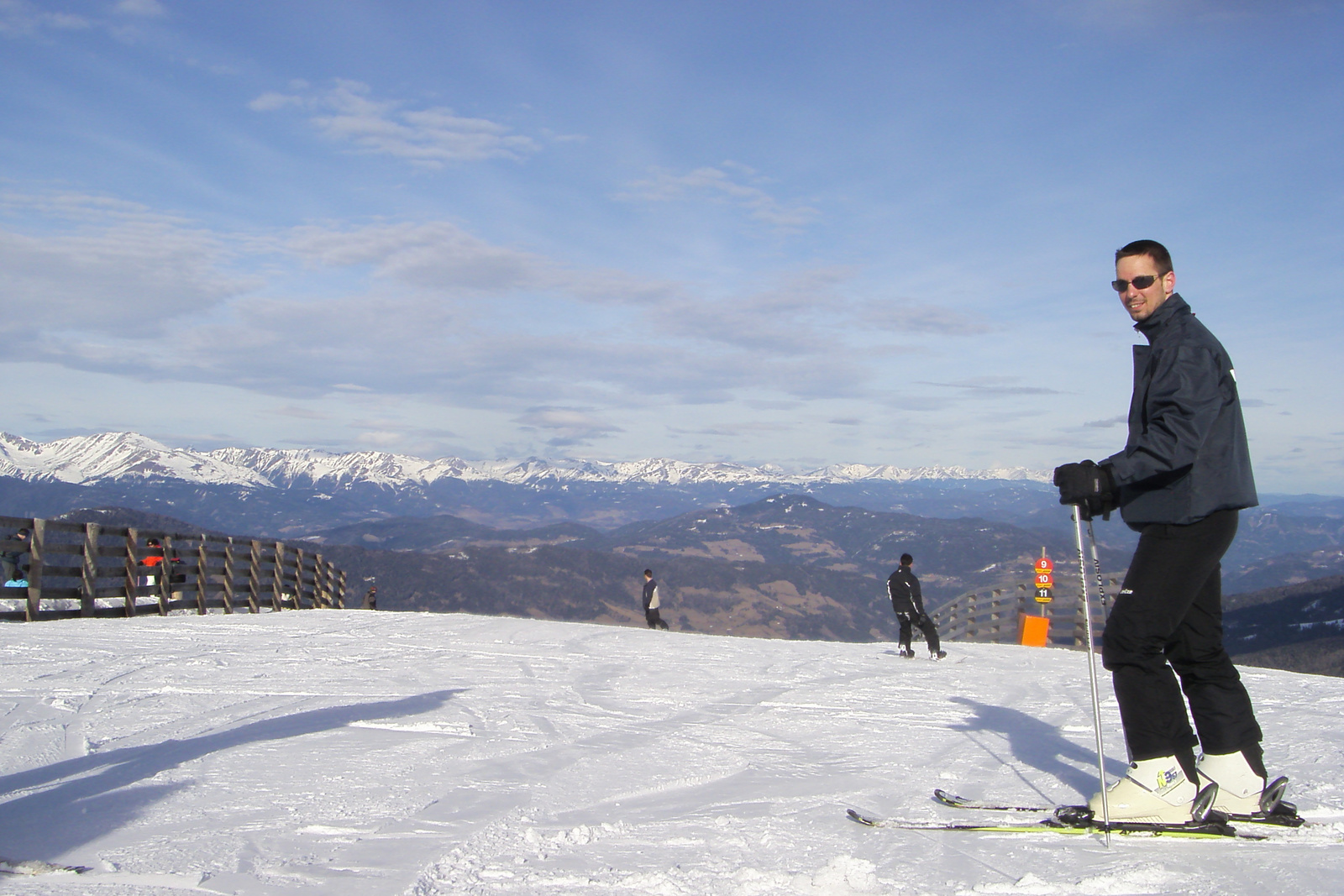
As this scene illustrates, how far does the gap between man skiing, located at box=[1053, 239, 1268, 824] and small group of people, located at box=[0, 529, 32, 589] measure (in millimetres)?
12486

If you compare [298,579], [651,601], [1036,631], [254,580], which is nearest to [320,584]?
[298,579]

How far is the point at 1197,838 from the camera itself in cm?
255

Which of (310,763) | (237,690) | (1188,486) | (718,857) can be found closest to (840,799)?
(718,857)

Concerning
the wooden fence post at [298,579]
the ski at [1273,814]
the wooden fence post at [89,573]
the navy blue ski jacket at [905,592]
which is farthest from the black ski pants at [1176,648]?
the wooden fence post at [298,579]

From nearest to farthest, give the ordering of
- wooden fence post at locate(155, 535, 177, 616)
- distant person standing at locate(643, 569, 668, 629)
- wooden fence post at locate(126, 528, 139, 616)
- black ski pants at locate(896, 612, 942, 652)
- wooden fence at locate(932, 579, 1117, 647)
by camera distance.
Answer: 1. black ski pants at locate(896, 612, 942, 652)
2. wooden fence post at locate(126, 528, 139, 616)
3. wooden fence post at locate(155, 535, 177, 616)
4. distant person standing at locate(643, 569, 668, 629)
5. wooden fence at locate(932, 579, 1117, 647)

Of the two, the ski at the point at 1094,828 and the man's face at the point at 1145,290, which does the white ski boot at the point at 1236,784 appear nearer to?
the ski at the point at 1094,828

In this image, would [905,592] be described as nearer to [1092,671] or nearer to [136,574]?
[1092,671]

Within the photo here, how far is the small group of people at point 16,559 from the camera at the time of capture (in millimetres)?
10984

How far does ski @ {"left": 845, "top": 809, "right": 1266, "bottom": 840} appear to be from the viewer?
2.55 meters

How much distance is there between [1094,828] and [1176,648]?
619 millimetres

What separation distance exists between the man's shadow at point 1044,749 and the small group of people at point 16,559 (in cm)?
1133

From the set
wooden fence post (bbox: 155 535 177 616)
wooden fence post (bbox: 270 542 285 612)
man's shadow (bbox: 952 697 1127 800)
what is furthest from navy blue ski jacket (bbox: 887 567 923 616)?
wooden fence post (bbox: 270 542 285 612)

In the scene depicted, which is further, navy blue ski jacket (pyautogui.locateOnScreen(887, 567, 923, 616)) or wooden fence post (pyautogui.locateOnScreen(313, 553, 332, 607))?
wooden fence post (pyautogui.locateOnScreen(313, 553, 332, 607))

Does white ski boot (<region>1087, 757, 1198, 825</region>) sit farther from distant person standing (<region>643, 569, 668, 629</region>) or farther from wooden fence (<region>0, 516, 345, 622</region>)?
distant person standing (<region>643, 569, 668, 629</region>)
